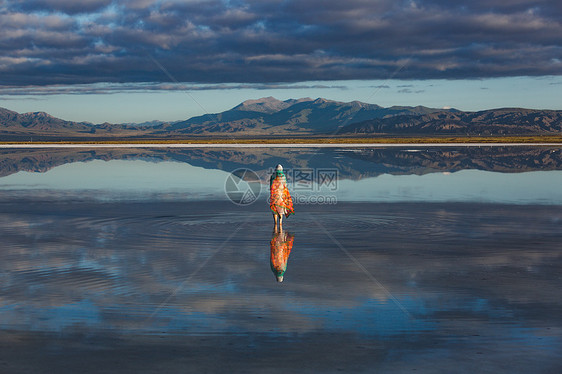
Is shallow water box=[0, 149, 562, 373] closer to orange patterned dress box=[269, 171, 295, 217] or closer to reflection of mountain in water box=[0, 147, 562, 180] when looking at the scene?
orange patterned dress box=[269, 171, 295, 217]

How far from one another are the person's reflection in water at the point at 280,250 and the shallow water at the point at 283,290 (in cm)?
18

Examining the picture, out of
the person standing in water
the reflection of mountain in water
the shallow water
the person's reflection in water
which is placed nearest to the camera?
the shallow water

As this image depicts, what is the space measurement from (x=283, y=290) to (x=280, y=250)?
4.88 meters

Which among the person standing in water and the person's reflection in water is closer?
the person's reflection in water

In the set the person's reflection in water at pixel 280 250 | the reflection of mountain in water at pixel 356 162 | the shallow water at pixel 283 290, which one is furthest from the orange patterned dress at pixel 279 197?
the reflection of mountain in water at pixel 356 162

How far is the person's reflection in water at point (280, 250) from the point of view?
51.9 ft

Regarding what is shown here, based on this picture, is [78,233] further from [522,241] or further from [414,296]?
[522,241]

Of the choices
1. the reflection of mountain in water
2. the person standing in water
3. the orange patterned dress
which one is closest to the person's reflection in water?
the person standing in water

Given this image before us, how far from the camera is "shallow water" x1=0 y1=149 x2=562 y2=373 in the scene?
31.9ft

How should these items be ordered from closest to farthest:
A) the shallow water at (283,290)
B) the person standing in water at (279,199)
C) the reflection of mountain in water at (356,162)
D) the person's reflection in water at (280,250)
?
the shallow water at (283,290), the person's reflection in water at (280,250), the person standing in water at (279,199), the reflection of mountain in water at (356,162)

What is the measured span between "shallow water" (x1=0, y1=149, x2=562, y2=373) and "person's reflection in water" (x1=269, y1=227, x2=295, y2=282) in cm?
18

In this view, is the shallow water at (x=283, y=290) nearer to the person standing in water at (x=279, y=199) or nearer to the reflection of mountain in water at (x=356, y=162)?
the person standing in water at (x=279, y=199)

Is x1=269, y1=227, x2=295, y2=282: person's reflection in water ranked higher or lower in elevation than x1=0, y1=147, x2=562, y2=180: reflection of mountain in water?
lower

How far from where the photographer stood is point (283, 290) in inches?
541
